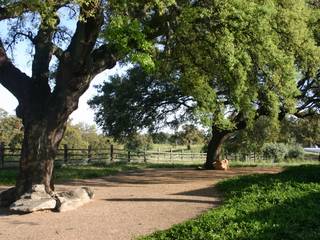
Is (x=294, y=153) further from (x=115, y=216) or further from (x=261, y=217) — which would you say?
(x=261, y=217)

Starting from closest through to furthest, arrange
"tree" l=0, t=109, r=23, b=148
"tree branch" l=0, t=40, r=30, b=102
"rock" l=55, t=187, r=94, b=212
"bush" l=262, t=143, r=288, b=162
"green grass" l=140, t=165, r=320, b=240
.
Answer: "green grass" l=140, t=165, r=320, b=240 → "rock" l=55, t=187, r=94, b=212 → "tree branch" l=0, t=40, r=30, b=102 → "bush" l=262, t=143, r=288, b=162 → "tree" l=0, t=109, r=23, b=148

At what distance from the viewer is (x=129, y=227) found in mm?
10609

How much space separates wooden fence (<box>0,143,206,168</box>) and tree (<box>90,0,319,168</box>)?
595 inches

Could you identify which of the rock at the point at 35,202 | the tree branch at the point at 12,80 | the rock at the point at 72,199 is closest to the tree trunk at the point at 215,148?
the rock at the point at 72,199

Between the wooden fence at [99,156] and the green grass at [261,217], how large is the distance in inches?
716

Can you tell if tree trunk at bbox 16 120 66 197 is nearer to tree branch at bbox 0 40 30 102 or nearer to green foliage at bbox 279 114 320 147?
tree branch at bbox 0 40 30 102

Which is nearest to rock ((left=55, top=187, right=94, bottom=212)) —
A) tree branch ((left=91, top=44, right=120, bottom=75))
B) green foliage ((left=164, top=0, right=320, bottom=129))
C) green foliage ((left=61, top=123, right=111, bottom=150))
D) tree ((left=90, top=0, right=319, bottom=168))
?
tree branch ((left=91, top=44, right=120, bottom=75))

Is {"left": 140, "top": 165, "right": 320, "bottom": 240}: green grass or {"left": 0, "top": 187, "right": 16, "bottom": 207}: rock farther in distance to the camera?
{"left": 0, "top": 187, "right": 16, "bottom": 207}: rock

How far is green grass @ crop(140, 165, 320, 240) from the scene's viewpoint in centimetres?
920

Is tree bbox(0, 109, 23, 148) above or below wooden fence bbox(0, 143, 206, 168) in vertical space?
above

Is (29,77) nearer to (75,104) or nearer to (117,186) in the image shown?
(75,104)

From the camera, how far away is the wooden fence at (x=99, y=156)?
3056 cm

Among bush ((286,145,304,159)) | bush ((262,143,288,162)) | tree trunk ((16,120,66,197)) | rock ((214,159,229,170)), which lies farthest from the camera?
bush ((286,145,304,159))

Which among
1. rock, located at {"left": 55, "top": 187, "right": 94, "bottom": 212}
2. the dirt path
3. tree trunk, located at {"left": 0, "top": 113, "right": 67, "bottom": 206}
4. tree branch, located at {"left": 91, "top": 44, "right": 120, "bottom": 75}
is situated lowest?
the dirt path
